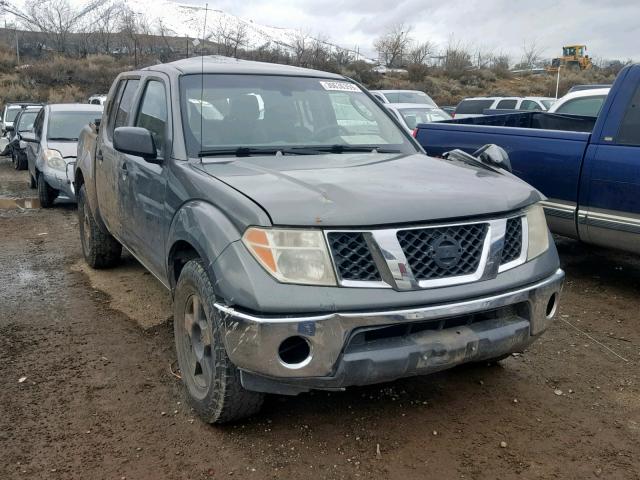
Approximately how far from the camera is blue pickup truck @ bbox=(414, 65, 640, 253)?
4.84m

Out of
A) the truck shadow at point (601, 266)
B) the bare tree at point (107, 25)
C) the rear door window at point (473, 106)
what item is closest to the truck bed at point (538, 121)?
the truck shadow at point (601, 266)

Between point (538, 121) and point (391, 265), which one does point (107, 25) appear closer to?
point (538, 121)

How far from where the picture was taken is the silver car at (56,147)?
9.10 m

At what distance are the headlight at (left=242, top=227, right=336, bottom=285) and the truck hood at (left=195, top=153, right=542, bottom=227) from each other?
6 centimetres

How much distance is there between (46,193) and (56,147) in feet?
2.42

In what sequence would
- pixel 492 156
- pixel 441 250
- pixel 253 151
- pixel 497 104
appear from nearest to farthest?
1. pixel 441 250
2. pixel 253 151
3. pixel 492 156
4. pixel 497 104

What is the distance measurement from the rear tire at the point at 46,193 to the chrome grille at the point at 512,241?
830 centimetres

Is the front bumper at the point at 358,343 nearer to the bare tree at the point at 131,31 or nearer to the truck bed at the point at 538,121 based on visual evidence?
the truck bed at the point at 538,121

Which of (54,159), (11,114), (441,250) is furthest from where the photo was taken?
(11,114)

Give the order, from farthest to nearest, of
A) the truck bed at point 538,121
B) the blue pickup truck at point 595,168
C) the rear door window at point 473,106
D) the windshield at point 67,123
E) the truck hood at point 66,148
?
1. the rear door window at point 473,106
2. the windshield at point 67,123
3. the truck hood at point 66,148
4. the truck bed at point 538,121
5. the blue pickup truck at point 595,168

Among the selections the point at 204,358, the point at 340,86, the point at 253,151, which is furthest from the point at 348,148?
the point at 204,358

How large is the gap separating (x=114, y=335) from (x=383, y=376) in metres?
2.47

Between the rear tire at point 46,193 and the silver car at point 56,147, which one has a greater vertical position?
the silver car at point 56,147

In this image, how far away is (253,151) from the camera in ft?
11.9
